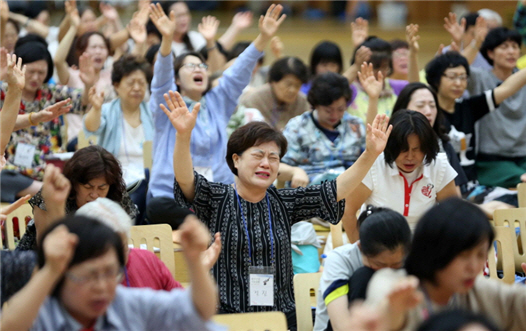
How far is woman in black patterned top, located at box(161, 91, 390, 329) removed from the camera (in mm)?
2406

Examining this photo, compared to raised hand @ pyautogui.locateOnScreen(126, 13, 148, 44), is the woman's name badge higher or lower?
lower

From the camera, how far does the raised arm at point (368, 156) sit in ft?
7.88

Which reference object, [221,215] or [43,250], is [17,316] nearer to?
[43,250]

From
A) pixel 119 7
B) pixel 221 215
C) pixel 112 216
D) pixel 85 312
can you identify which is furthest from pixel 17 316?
pixel 119 7

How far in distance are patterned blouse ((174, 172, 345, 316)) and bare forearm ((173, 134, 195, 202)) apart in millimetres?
21

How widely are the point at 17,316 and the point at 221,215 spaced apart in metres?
1.08

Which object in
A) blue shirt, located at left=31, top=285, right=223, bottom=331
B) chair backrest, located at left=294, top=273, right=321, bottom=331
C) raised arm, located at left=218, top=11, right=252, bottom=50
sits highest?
raised arm, located at left=218, top=11, right=252, bottom=50

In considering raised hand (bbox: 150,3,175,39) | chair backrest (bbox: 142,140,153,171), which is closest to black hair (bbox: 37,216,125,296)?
raised hand (bbox: 150,3,175,39)

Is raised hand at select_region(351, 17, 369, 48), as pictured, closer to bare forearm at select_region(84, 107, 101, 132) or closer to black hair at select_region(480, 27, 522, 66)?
black hair at select_region(480, 27, 522, 66)

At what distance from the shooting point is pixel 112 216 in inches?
75.3

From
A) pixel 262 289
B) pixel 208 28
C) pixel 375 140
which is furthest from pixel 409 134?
pixel 208 28

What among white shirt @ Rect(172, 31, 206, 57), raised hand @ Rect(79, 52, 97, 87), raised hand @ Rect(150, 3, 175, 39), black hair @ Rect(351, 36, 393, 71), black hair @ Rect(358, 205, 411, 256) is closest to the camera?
black hair @ Rect(358, 205, 411, 256)

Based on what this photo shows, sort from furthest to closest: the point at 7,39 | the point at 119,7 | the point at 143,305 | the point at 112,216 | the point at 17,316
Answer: the point at 119,7
the point at 7,39
the point at 112,216
the point at 143,305
the point at 17,316

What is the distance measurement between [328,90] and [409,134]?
1112mm
